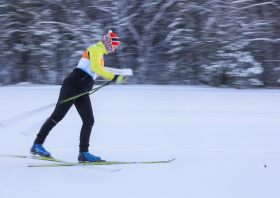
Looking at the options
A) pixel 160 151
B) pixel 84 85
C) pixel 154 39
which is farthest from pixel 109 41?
pixel 154 39

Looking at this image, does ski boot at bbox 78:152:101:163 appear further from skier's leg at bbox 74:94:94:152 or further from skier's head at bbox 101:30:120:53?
skier's head at bbox 101:30:120:53

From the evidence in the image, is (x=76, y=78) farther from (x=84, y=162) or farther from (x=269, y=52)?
(x=269, y=52)

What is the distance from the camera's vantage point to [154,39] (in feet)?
44.5

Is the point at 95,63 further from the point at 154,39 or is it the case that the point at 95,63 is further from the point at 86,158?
the point at 154,39

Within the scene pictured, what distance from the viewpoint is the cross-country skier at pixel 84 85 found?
9.87 feet

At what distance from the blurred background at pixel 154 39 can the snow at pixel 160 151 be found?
15.7 feet

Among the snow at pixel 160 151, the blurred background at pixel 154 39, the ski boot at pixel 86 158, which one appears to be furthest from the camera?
the blurred background at pixel 154 39

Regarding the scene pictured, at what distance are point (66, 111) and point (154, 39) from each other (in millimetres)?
10930

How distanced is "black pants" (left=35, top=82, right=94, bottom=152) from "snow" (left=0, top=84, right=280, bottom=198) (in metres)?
0.31

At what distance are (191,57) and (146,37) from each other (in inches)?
90.3

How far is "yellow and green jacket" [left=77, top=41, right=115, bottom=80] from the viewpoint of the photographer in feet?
9.69

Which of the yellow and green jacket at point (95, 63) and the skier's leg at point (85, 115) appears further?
the skier's leg at point (85, 115)

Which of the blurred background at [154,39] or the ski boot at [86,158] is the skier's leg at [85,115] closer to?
the ski boot at [86,158]

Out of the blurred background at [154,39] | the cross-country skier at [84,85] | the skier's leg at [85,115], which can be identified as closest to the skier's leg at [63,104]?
the cross-country skier at [84,85]
